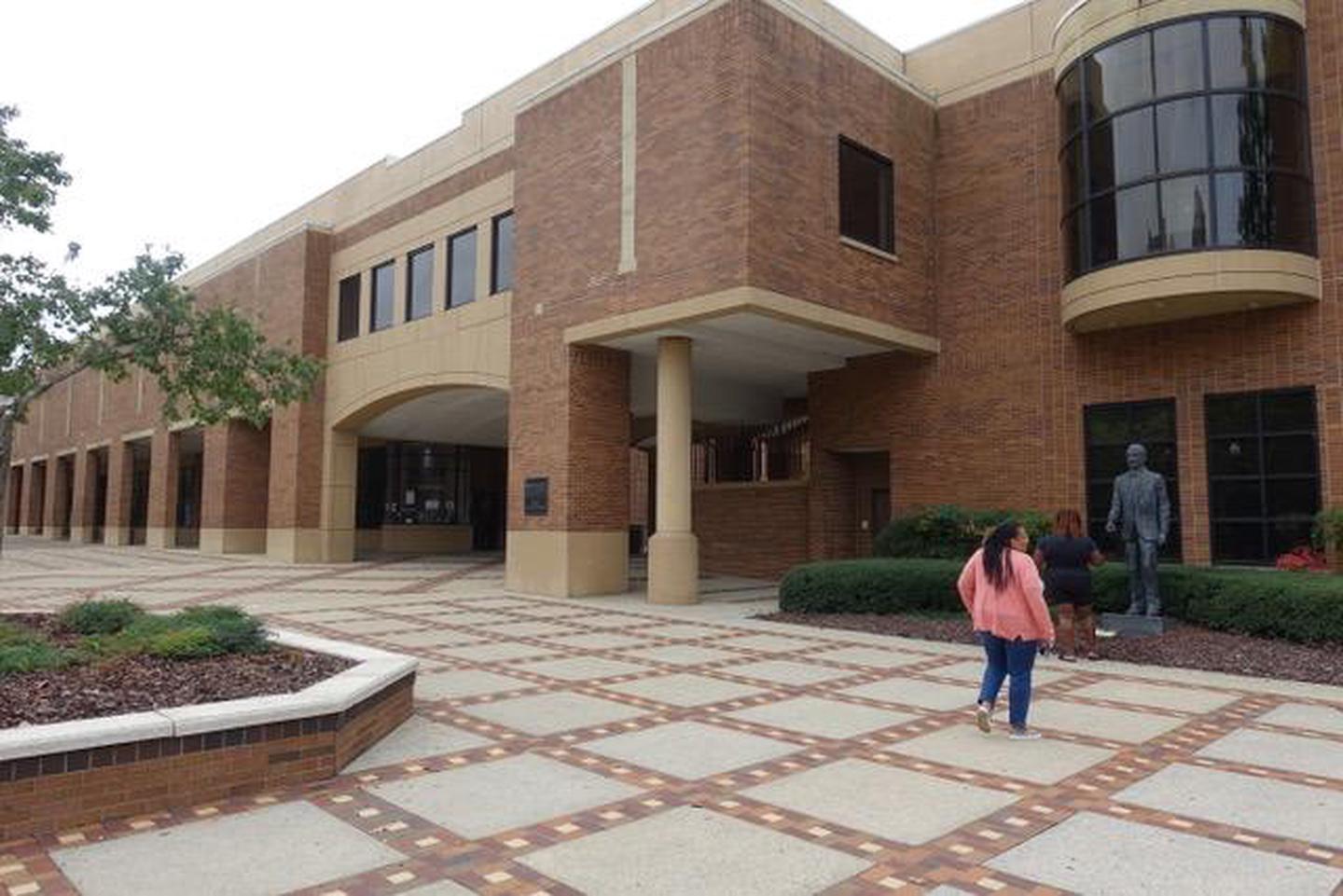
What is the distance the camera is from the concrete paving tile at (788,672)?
950cm

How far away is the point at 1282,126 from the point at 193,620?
1563 centimetres

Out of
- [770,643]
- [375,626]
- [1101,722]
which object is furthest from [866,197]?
[1101,722]

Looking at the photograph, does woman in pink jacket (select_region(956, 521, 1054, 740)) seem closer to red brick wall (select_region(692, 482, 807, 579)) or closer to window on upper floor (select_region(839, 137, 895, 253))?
window on upper floor (select_region(839, 137, 895, 253))

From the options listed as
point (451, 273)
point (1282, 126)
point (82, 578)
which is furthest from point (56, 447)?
point (1282, 126)

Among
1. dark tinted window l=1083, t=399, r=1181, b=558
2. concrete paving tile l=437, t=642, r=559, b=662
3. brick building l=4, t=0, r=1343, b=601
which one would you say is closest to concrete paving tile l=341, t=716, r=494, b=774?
concrete paving tile l=437, t=642, r=559, b=662

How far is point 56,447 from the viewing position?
168 feet

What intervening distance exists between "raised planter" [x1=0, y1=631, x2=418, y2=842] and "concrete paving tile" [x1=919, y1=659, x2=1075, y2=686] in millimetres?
5724

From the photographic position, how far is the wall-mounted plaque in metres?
18.8

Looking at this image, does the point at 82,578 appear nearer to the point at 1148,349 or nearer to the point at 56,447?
the point at 1148,349

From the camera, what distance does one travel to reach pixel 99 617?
8898 mm

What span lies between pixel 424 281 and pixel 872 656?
694 inches

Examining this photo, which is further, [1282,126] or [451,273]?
[451,273]

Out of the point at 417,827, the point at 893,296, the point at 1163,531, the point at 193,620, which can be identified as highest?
the point at 893,296

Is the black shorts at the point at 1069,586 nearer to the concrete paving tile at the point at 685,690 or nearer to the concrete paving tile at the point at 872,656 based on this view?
the concrete paving tile at the point at 872,656
